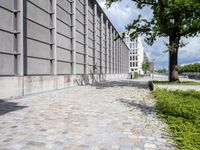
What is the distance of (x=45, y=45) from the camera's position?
59.7 ft

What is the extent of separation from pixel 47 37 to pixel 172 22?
465 inches

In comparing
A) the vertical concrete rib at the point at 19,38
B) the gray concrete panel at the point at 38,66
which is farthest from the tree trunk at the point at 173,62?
the vertical concrete rib at the point at 19,38

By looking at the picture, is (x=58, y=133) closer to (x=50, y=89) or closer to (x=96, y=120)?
(x=96, y=120)

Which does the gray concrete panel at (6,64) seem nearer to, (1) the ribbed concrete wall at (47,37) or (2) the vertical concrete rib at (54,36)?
(1) the ribbed concrete wall at (47,37)

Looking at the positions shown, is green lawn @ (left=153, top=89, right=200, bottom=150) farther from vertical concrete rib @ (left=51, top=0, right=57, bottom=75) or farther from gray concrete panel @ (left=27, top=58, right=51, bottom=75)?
vertical concrete rib @ (left=51, top=0, right=57, bottom=75)

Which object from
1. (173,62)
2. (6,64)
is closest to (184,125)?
(6,64)

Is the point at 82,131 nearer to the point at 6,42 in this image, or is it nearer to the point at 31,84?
Result: the point at 6,42

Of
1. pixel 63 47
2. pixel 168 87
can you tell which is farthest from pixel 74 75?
pixel 168 87

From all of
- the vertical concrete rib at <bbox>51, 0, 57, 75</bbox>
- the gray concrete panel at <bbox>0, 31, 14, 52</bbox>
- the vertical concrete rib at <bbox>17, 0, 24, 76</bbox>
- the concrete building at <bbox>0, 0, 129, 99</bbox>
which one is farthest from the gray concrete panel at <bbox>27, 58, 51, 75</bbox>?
the gray concrete panel at <bbox>0, 31, 14, 52</bbox>

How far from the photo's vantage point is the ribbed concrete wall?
1323cm

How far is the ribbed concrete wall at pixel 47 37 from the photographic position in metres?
13.2

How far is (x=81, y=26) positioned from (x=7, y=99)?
17336 mm

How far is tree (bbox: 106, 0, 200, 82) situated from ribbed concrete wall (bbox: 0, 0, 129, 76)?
15.8ft

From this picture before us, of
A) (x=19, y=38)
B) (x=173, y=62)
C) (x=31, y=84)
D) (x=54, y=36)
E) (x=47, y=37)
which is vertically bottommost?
(x=31, y=84)
